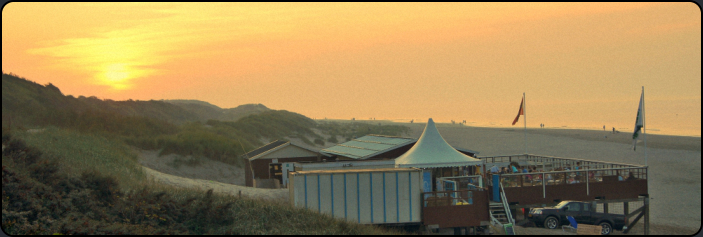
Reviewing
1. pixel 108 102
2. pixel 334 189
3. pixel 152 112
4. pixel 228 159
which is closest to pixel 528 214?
pixel 334 189

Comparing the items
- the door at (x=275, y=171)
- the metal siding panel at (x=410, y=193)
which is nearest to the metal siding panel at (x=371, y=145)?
the door at (x=275, y=171)

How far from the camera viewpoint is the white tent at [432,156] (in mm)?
19516

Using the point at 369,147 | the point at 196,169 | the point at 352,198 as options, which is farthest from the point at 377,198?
the point at 196,169

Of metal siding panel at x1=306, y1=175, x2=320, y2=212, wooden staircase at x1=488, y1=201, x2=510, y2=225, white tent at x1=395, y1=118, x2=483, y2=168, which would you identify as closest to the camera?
metal siding panel at x1=306, y1=175, x2=320, y2=212

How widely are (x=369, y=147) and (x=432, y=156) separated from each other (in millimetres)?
6148

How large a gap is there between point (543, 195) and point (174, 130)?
106 ft

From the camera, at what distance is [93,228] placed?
418 inches

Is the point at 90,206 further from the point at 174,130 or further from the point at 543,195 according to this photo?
the point at 174,130

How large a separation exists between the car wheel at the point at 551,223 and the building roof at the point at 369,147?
26.1 feet

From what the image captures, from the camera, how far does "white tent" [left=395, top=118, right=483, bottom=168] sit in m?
19.5

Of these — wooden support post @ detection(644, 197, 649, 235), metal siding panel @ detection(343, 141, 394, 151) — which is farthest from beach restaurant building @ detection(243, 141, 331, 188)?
wooden support post @ detection(644, 197, 649, 235)

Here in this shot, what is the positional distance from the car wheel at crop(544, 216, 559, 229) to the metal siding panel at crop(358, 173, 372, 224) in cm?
715

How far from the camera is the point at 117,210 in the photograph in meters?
12.6

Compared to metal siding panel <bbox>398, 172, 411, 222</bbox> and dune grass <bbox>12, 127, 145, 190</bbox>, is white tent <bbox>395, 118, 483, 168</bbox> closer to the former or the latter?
metal siding panel <bbox>398, 172, 411, 222</bbox>
